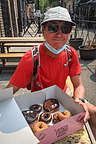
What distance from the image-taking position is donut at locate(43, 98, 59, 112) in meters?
1.30

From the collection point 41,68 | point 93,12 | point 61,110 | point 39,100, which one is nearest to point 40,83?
point 41,68

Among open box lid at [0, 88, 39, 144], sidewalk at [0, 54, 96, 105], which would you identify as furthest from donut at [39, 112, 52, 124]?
sidewalk at [0, 54, 96, 105]

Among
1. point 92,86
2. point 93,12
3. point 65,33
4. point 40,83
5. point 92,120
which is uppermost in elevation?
point 93,12

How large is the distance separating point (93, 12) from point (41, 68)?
1808 cm

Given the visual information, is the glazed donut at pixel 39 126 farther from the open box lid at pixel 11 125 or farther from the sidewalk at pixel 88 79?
the sidewalk at pixel 88 79

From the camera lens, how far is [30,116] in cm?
119

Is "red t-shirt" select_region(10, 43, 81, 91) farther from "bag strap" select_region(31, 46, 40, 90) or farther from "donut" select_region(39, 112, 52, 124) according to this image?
"donut" select_region(39, 112, 52, 124)

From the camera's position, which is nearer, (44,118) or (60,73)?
(44,118)

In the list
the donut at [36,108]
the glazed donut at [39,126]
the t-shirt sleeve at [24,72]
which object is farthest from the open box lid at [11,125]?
the t-shirt sleeve at [24,72]

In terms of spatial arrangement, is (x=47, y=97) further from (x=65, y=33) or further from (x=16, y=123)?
(x=65, y=33)

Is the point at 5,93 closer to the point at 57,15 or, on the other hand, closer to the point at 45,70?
the point at 45,70

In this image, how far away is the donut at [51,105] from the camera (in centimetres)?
130

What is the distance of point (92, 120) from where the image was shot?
52.3 inches

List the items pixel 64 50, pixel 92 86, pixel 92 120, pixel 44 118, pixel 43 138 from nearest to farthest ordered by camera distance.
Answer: pixel 43 138 < pixel 44 118 < pixel 92 120 < pixel 64 50 < pixel 92 86
